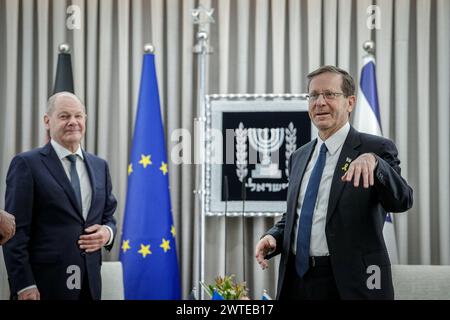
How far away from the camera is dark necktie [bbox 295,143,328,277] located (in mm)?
2525

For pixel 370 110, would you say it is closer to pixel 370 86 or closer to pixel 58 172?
pixel 370 86

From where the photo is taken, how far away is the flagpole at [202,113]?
4430 mm

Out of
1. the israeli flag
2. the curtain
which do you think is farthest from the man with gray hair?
the israeli flag

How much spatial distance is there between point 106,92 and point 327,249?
2.65m

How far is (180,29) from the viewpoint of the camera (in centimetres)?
478

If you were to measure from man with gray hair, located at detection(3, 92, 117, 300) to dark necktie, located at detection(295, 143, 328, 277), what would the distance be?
971 millimetres

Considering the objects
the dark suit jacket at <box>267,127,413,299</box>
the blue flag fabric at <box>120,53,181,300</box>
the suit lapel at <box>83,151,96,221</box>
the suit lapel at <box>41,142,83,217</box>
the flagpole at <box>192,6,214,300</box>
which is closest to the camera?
the dark suit jacket at <box>267,127,413,299</box>

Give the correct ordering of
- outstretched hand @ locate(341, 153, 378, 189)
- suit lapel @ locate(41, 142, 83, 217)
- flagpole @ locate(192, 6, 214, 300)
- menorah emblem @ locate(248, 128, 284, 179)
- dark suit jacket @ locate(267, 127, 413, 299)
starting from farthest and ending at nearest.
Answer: menorah emblem @ locate(248, 128, 284, 179) → flagpole @ locate(192, 6, 214, 300) → suit lapel @ locate(41, 142, 83, 217) → dark suit jacket @ locate(267, 127, 413, 299) → outstretched hand @ locate(341, 153, 378, 189)

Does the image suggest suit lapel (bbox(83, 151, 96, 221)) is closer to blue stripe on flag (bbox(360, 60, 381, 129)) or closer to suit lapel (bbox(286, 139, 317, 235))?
suit lapel (bbox(286, 139, 317, 235))

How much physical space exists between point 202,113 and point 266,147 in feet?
1.62

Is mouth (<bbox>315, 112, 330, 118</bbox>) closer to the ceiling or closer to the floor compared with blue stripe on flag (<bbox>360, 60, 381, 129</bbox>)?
closer to the floor

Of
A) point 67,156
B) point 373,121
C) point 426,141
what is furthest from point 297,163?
point 426,141

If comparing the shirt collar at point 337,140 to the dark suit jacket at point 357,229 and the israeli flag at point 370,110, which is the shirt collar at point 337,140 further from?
the israeli flag at point 370,110
